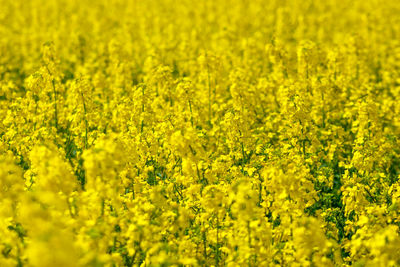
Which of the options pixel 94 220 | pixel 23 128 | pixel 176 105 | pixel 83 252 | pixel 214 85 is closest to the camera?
pixel 83 252

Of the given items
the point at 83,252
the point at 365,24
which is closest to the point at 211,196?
the point at 83,252

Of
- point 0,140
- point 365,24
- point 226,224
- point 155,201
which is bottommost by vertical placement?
point 226,224

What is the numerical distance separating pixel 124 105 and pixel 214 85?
2561 millimetres

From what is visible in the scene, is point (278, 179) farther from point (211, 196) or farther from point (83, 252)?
point (83, 252)

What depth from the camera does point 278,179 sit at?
16.2 ft

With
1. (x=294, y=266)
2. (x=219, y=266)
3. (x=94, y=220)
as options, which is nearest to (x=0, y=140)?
(x=94, y=220)

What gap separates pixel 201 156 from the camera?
5859 mm

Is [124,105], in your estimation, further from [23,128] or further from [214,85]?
[214,85]

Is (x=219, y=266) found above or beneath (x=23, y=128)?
beneath

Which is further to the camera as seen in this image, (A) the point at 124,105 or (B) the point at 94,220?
(A) the point at 124,105

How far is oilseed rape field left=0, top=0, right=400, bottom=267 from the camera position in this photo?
4363 mm

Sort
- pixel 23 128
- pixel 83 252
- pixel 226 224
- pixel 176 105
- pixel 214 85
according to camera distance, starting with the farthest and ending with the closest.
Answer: pixel 214 85, pixel 176 105, pixel 23 128, pixel 226 224, pixel 83 252

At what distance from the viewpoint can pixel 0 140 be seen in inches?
254

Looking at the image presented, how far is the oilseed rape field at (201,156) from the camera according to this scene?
14.3 feet
